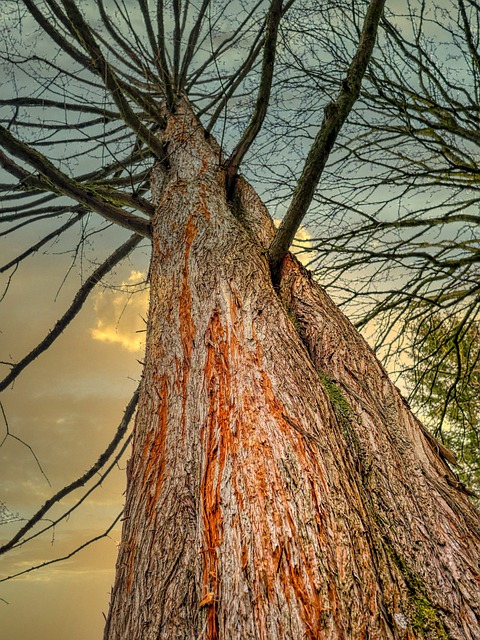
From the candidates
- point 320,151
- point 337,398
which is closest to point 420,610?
point 337,398

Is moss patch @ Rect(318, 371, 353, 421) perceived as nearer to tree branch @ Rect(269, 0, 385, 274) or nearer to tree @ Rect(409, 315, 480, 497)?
tree branch @ Rect(269, 0, 385, 274)

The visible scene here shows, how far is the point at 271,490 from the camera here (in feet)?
3.86

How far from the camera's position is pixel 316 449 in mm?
1329

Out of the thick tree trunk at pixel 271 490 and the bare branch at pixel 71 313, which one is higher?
the bare branch at pixel 71 313

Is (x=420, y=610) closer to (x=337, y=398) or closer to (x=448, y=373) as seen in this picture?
(x=337, y=398)

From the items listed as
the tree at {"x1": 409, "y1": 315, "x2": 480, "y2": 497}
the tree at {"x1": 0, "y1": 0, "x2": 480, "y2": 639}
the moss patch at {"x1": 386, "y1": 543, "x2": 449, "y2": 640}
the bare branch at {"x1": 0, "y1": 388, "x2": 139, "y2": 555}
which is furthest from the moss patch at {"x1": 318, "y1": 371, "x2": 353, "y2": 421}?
the bare branch at {"x1": 0, "y1": 388, "x2": 139, "y2": 555}

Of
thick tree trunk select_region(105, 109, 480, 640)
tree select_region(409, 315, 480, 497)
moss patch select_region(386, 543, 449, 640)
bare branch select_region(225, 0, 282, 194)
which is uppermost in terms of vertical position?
bare branch select_region(225, 0, 282, 194)

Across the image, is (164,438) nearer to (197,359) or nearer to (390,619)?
(197,359)

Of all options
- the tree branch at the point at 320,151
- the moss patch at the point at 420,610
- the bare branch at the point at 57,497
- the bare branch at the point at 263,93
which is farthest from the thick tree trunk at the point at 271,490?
the bare branch at the point at 57,497

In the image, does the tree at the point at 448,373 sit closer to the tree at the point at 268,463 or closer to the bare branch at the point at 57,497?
the tree at the point at 268,463

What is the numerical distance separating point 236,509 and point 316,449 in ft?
1.05

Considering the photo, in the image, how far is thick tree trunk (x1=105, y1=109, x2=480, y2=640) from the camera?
102cm

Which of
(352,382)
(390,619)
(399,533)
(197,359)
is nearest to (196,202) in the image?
(197,359)

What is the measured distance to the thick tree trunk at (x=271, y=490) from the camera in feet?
3.36
